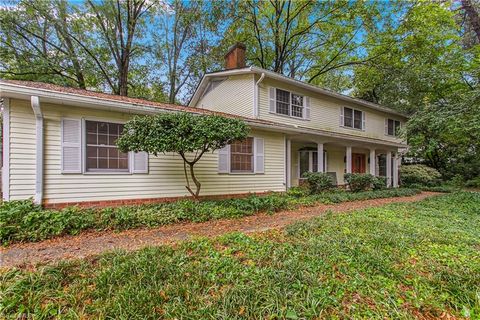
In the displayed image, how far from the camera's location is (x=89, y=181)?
5957 mm

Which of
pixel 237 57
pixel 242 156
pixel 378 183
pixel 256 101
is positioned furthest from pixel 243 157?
pixel 378 183

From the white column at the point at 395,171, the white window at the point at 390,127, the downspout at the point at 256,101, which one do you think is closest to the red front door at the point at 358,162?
the white column at the point at 395,171

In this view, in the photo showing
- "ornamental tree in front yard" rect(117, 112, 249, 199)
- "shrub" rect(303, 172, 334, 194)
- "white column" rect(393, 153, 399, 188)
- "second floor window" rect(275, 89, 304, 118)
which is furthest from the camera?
"white column" rect(393, 153, 399, 188)

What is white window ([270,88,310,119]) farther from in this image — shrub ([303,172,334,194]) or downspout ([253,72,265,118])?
shrub ([303,172,334,194])

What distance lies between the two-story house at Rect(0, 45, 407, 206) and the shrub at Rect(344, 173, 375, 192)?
1.77 metres

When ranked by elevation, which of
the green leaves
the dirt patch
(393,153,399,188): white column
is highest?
the green leaves

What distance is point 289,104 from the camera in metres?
11.4

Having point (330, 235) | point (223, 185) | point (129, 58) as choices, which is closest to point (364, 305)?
point (330, 235)

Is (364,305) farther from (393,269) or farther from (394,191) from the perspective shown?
(394,191)

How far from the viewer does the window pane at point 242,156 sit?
8.54 metres

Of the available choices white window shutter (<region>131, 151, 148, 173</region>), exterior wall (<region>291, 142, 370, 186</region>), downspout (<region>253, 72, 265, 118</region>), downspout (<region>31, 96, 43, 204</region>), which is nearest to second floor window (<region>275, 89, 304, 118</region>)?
downspout (<region>253, 72, 265, 118</region>)

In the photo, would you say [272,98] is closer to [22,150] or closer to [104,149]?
[104,149]

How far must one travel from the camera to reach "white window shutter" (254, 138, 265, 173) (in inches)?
352

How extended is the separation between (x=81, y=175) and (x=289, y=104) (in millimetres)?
9100
